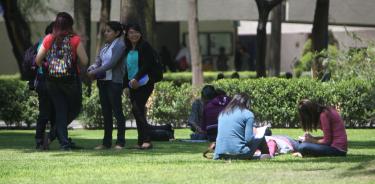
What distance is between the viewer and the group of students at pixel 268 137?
37.7 ft

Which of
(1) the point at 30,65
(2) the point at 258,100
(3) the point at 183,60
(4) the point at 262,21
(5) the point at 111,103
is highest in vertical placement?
(4) the point at 262,21

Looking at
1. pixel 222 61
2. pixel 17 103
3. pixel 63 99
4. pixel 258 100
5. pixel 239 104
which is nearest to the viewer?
pixel 239 104

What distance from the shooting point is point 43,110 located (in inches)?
519

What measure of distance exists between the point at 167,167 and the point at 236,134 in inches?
46.9

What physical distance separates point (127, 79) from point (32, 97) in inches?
313

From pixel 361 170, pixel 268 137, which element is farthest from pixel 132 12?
pixel 361 170

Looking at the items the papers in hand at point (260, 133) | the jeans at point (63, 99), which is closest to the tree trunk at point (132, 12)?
the jeans at point (63, 99)

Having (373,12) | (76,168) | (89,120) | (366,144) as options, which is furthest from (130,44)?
(373,12)

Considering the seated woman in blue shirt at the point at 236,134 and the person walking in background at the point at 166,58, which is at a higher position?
the person walking in background at the point at 166,58

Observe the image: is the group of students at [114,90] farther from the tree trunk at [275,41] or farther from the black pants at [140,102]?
the tree trunk at [275,41]

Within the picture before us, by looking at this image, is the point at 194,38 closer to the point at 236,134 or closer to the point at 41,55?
the point at 41,55

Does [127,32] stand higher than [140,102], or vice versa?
[127,32]

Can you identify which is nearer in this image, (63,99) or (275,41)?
(63,99)

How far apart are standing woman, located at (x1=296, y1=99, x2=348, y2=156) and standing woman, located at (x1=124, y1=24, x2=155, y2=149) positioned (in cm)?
228
